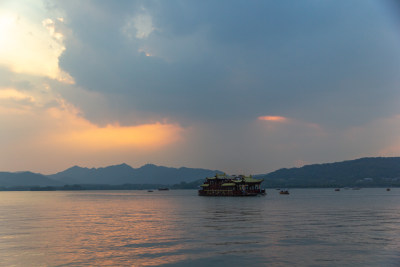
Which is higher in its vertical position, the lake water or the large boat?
the large boat

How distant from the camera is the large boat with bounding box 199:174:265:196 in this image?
15250cm

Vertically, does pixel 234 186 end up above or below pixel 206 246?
above

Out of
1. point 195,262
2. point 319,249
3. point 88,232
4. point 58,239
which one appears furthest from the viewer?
point 88,232

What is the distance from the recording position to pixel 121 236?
40906mm

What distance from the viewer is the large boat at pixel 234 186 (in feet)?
500

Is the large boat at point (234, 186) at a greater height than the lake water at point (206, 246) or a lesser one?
greater

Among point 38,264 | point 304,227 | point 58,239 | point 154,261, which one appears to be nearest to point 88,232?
point 58,239

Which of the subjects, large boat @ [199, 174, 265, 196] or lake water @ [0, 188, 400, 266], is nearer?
lake water @ [0, 188, 400, 266]

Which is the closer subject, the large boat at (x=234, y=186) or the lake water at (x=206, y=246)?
the lake water at (x=206, y=246)

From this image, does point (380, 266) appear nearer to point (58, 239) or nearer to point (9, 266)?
point (9, 266)

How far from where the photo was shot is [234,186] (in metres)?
156

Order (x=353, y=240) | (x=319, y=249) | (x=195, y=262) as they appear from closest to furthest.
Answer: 1. (x=195, y=262)
2. (x=319, y=249)
3. (x=353, y=240)

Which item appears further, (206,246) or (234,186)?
(234,186)

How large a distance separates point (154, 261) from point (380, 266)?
1671 cm
